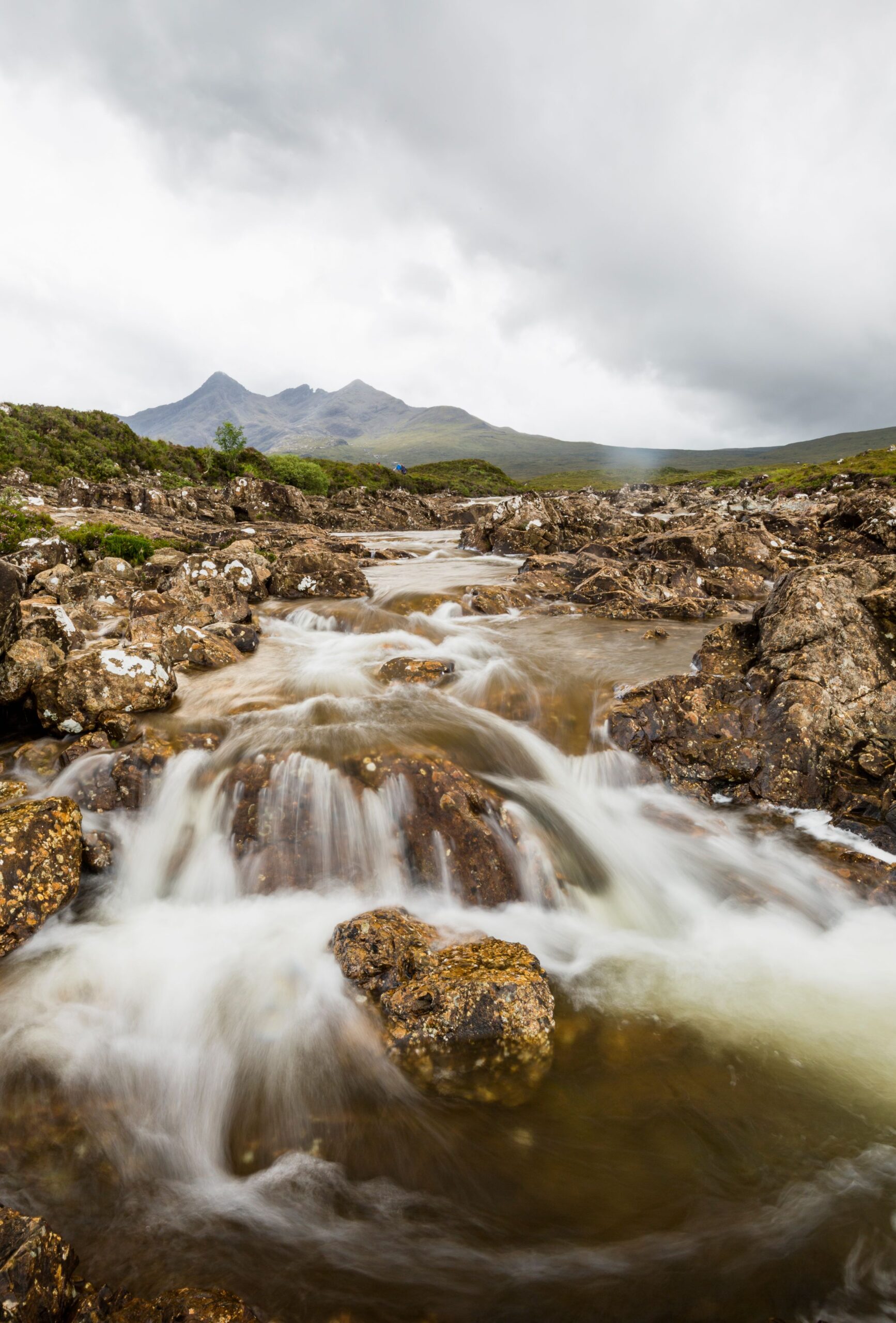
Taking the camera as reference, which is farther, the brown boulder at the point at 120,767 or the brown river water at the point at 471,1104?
the brown boulder at the point at 120,767

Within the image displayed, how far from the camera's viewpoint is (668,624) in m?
16.8

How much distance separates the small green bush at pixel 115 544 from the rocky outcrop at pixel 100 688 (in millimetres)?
13142

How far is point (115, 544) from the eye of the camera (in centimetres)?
2178

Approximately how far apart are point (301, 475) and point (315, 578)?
171 feet

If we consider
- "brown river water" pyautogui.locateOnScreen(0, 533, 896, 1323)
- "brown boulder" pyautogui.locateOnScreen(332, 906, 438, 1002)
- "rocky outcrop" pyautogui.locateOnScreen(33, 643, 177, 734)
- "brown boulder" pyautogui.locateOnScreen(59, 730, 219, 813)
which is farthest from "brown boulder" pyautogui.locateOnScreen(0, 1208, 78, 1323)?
"rocky outcrop" pyautogui.locateOnScreen(33, 643, 177, 734)

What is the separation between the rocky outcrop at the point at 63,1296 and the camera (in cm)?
278

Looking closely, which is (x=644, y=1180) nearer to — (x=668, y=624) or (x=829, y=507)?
(x=668, y=624)

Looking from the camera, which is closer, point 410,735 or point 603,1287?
point 603,1287

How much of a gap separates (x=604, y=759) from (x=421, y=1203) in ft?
22.8

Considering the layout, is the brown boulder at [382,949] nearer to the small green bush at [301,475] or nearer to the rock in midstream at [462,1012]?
the rock in midstream at [462,1012]

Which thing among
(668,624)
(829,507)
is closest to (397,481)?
(829,507)

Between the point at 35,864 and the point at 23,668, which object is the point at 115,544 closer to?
the point at 23,668

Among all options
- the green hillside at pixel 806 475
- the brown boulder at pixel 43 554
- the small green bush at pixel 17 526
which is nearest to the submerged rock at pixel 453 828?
the brown boulder at pixel 43 554

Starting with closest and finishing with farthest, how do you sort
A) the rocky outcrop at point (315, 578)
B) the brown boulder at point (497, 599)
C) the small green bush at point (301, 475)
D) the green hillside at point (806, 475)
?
the brown boulder at point (497, 599) → the rocky outcrop at point (315, 578) → the small green bush at point (301, 475) → the green hillside at point (806, 475)
